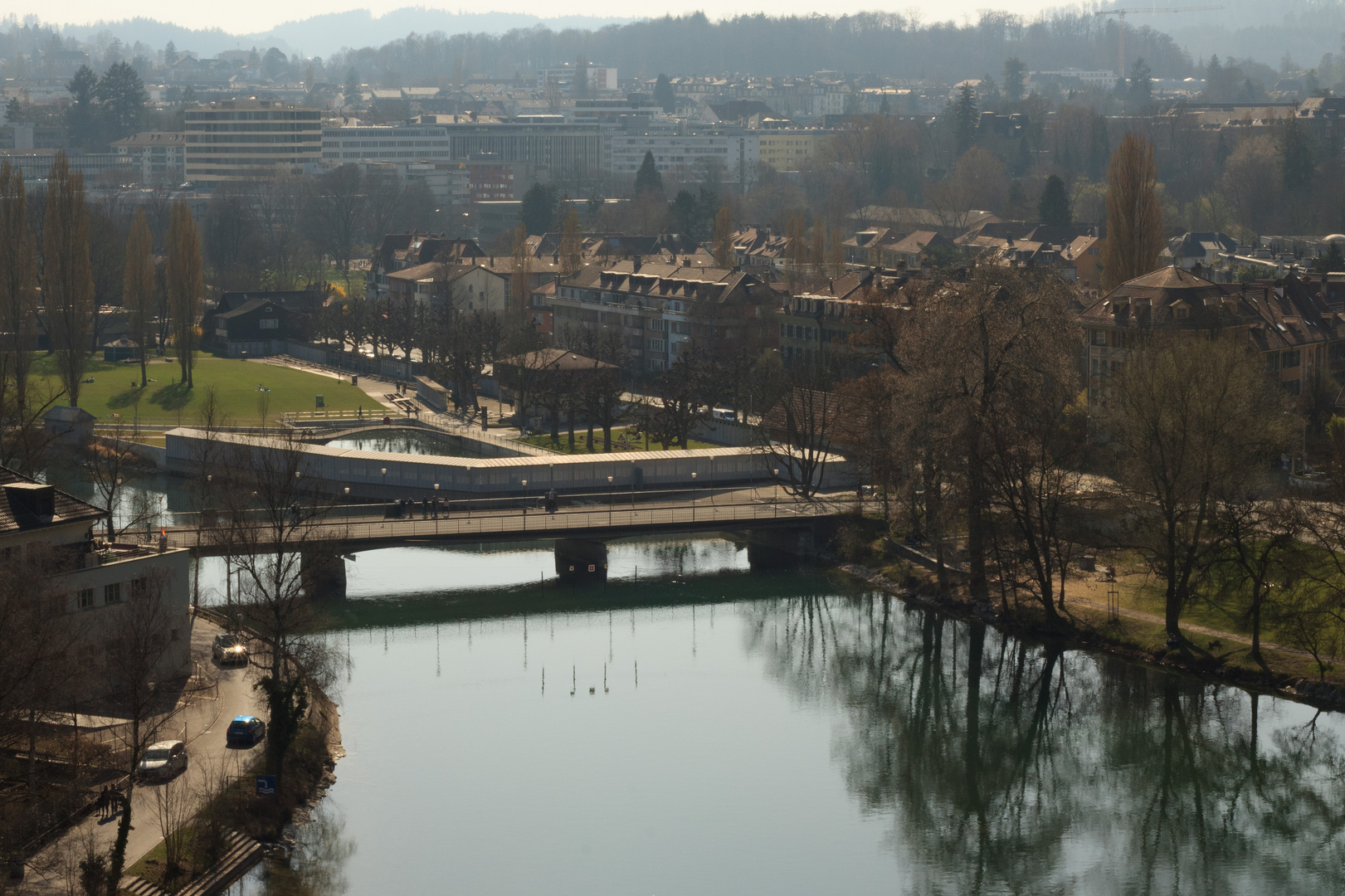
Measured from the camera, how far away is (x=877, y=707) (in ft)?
107

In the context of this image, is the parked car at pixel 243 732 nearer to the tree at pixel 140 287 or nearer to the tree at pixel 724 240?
the tree at pixel 140 287

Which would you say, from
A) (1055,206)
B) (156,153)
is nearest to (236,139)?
(156,153)

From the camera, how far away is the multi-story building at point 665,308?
6606cm

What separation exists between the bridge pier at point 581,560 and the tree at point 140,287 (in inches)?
1392

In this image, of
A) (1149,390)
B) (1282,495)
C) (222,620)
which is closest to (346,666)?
(222,620)

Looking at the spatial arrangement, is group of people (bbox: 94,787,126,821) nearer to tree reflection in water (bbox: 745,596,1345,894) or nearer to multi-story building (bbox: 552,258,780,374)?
tree reflection in water (bbox: 745,596,1345,894)

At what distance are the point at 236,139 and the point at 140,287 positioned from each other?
263 ft

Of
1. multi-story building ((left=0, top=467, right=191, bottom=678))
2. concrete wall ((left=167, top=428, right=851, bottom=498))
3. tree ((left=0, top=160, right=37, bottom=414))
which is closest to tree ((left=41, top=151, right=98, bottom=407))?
tree ((left=0, top=160, right=37, bottom=414))

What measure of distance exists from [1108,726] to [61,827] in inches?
736

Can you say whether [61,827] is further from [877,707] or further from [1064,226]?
[1064,226]

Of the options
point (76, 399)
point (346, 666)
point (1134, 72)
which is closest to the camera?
point (346, 666)

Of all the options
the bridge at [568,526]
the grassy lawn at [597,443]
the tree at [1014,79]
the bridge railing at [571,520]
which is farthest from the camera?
the tree at [1014,79]

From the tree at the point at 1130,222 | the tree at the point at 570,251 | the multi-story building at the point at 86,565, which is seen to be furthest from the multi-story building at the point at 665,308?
the multi-story building at the point at 86,565

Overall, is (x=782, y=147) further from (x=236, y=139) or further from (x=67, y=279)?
(x=67, y=279)
